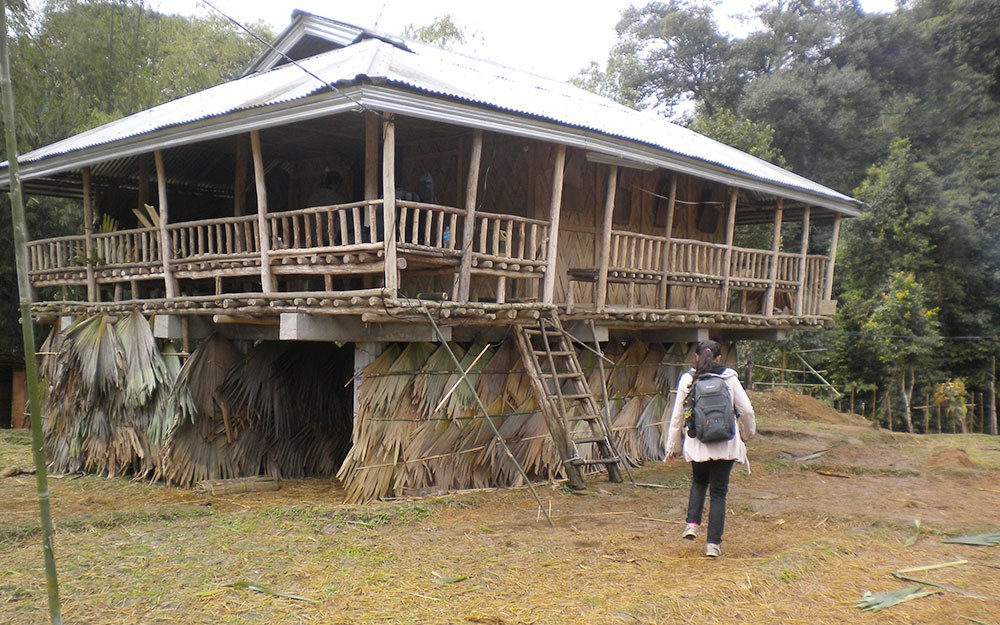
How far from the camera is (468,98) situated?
7527 millimetres

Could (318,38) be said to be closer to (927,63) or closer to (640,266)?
(640,266)

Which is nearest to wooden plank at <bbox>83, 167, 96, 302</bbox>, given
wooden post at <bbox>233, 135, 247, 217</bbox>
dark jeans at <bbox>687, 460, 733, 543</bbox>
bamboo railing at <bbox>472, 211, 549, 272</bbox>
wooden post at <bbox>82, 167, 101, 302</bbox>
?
wooden post at <bbox>82, 167, 101, 302</bbox>

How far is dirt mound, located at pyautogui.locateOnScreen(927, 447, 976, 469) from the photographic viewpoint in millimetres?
11266

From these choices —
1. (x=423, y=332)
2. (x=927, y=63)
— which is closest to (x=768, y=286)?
(x=423, y=332)

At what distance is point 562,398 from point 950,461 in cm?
677

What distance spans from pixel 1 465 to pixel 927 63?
94.3ft

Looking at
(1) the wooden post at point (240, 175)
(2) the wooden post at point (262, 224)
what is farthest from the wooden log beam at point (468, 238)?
(1) the wooden post at point (240, 175)

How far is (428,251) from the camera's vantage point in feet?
24.9

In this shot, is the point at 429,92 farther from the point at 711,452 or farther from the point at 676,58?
the point at 676,58

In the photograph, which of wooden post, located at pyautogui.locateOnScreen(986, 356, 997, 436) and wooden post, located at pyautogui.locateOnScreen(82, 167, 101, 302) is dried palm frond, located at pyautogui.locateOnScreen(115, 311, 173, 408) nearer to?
wooden post, located at pyautogui.locateOnScreen(82, 167, 101, 302)

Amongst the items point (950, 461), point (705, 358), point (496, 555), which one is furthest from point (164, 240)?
point (950, 461)

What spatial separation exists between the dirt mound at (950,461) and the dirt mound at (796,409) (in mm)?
5646

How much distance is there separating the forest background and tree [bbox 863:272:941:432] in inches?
2.0

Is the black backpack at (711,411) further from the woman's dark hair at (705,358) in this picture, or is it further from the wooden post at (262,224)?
the wooden post at (262,224)
